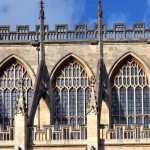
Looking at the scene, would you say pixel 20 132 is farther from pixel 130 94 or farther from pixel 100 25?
pixel 100 25

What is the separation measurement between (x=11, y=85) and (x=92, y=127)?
6.67 metres

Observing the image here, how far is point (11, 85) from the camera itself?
34531mm

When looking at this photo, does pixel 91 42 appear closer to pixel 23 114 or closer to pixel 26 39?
pixel 26 39

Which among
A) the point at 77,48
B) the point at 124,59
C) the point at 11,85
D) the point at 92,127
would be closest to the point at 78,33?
the point at 77,48

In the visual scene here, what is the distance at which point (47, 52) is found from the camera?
34.6 m

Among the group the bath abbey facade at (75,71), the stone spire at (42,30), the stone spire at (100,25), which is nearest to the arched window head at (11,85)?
the bath abbey facade at (75,71)

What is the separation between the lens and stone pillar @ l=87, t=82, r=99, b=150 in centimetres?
2917

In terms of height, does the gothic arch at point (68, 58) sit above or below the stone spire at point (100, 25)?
below

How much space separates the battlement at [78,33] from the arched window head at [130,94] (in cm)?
128

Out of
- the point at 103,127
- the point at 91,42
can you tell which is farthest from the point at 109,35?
the point at 103,127

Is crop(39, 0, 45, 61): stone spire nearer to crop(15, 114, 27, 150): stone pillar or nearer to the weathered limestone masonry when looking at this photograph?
the weathered limestone masonry

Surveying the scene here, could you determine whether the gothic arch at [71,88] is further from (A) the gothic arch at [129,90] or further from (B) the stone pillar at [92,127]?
(B) the stone pillar at [92,127]

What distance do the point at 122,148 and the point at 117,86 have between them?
5.42m

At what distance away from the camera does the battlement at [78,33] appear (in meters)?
34.5
